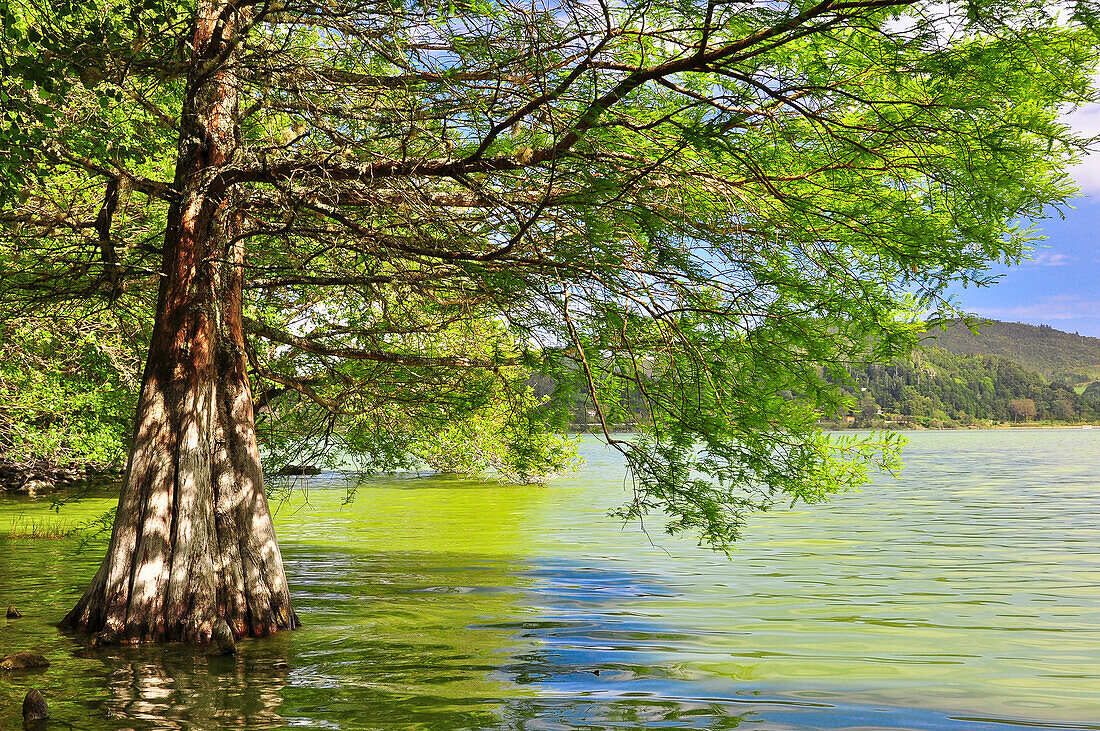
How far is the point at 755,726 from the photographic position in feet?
23.7

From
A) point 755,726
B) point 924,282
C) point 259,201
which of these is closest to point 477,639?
point 755,726

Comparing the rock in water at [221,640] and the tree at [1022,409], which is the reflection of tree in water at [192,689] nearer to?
the rock in water at [221,640]

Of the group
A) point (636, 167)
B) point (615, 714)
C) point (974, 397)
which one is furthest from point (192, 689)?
point (974, 397)

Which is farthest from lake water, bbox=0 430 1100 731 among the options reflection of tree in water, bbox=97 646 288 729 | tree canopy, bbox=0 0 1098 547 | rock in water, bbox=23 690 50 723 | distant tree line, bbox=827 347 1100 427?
distant tree line, bbox=827 347 1100 427

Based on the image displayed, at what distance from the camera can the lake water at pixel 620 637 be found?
7.52m

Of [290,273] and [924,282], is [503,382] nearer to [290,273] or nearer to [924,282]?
[290,273]

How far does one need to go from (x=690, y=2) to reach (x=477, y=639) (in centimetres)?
737

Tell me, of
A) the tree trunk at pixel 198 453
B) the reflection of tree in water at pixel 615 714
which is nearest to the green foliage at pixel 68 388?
the tree trunk at pixel 198 453

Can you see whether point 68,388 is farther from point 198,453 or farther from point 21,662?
point 21,662

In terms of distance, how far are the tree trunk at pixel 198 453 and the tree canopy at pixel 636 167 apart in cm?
14

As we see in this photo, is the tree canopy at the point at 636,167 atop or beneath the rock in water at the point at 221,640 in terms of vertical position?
atop

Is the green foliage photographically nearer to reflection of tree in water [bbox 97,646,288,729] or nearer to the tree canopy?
the tree canopy

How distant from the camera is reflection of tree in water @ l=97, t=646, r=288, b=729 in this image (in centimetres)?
693

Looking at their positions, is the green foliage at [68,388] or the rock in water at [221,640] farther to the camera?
the green foliage at [68,388]
